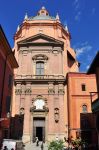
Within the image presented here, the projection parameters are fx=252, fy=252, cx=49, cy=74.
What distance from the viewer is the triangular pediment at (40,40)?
1649 inches

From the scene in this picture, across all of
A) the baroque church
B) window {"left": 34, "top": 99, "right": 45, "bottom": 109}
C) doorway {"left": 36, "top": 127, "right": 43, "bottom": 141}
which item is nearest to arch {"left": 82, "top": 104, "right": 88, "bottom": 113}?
the baroque church

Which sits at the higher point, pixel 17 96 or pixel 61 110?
pixel 17 96

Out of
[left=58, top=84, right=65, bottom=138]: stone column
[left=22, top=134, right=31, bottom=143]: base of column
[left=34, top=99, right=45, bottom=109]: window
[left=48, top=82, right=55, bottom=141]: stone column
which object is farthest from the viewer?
[left=34, top=99, right=45, bottom=109]: window

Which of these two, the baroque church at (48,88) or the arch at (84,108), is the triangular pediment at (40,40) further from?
the arch at (84,108)

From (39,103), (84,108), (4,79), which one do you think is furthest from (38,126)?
(4,79)

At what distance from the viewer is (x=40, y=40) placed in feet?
139

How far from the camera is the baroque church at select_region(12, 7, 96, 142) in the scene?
36188 mm

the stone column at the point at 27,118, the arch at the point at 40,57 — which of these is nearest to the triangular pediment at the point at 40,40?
the arch at the point at 40,57

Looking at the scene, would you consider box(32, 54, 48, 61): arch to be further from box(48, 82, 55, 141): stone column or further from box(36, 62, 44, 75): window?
box(48, 82, 55, 141): stone column

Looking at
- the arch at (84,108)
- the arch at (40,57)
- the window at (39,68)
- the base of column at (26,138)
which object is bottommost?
the base of column at (26,138)

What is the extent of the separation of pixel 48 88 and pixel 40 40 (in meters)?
8.85

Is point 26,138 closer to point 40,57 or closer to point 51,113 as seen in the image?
point 51,113

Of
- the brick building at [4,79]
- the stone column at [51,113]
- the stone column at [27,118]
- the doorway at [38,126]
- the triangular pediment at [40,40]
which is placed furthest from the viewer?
the triangular pediment at [40,40]

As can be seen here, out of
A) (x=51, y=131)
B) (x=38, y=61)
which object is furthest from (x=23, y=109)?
(x=38, y=61)
